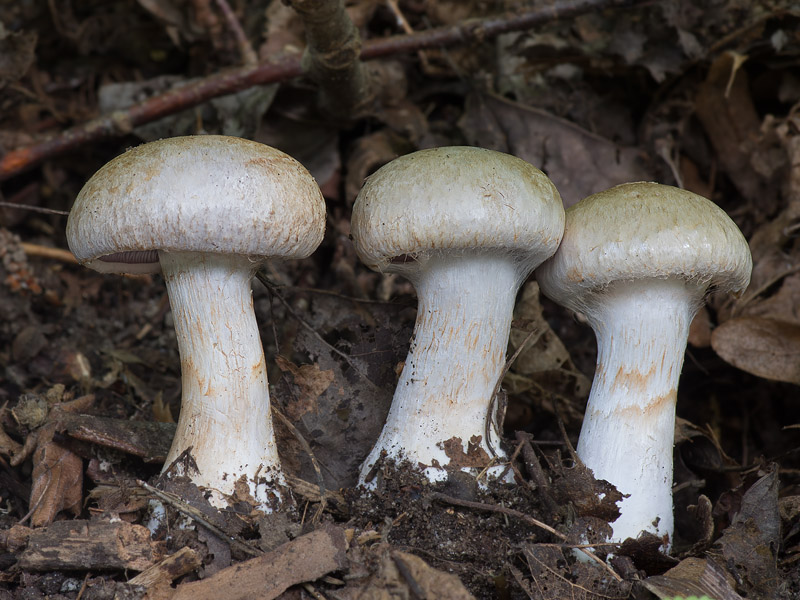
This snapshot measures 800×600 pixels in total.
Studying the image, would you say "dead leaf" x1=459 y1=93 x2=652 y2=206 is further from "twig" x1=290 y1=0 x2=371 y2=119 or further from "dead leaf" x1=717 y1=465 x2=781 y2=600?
"dead leaf" x1=717 y1=465 x2=781 y2=600

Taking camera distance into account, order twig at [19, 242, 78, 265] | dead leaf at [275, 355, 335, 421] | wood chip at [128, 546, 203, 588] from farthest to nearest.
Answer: twig at [19, 242, 78, 265] < dead leaf at [275, 355, 335, 421] < wood chip at [128, 546, 203, 588]

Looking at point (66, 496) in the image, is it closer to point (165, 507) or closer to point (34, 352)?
point (165, 507)

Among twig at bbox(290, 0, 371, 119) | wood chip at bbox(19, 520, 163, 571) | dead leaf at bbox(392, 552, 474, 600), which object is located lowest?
wood chip at bbox(19, 520, 163, 571)

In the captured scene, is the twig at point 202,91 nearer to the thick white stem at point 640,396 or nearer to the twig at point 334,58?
the twig at point 334,58

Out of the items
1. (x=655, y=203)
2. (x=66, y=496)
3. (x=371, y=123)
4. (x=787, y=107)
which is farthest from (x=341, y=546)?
(x=787, y=107)

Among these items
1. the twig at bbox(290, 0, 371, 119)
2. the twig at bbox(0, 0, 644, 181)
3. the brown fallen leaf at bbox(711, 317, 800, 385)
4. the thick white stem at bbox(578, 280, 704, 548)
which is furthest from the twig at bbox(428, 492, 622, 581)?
the twig at bbox(0, 0, 644, 181)

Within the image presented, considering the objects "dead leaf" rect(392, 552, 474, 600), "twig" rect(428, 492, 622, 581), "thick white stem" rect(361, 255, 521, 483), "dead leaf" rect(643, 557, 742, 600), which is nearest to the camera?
"dead leaf" rect(392, 552, 474, 600)

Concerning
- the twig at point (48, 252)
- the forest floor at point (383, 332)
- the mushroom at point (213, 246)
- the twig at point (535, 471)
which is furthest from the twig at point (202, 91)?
the twig at point (535, 471)
